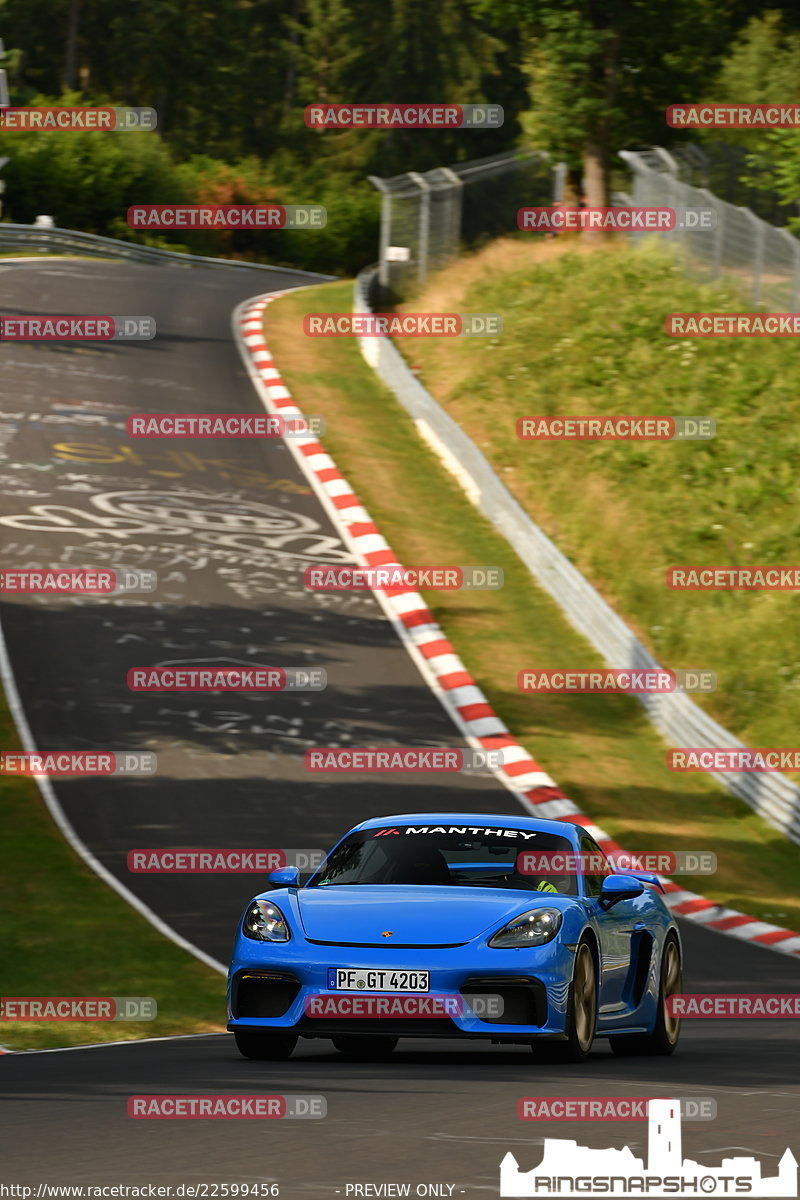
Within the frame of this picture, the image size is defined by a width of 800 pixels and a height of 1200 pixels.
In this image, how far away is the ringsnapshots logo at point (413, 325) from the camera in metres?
36.0

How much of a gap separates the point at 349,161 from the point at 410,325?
179 ft

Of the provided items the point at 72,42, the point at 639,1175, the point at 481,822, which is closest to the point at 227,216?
the point at 72,42

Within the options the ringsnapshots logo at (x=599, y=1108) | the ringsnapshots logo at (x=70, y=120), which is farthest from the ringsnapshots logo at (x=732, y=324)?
the ringsnapshots logo at (x=70, y=120)

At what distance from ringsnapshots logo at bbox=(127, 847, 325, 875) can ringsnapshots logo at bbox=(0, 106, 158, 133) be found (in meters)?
48.3

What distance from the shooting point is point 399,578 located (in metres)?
25.1

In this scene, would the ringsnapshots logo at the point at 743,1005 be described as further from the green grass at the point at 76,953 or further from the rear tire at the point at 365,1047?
the green grass at the point at 76,953

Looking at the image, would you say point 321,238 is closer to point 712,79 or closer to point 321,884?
point 712,79

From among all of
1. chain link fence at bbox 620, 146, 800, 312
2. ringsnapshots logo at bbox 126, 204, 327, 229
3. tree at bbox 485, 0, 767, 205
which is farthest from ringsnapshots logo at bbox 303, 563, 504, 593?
ringsnapshots logo at bbox 126, 204, 327, 229

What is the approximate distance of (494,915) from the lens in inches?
370

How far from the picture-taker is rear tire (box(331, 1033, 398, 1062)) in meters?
10.2

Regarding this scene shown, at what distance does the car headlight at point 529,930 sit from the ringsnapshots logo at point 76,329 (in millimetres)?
28728

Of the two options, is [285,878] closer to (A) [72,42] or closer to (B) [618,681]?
(B) [618,681]

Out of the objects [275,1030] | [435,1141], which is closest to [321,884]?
[275,1030]

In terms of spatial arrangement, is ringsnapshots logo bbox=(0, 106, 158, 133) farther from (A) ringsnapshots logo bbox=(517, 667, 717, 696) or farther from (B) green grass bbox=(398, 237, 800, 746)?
(A) ringsnapshots logo bbox=(517, 667, 717, 696)
